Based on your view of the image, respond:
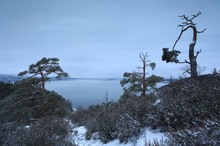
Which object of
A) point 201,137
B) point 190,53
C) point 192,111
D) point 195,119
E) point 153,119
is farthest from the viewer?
point 190,53

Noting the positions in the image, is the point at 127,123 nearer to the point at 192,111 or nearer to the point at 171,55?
the point at 192,111

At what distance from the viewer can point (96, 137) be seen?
603cm

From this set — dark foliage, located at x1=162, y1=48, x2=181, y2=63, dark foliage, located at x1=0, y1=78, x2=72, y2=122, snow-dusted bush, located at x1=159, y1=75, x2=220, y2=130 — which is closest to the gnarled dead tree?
dark foliage, located at x1=162, y1=48, x2=181, y2=63

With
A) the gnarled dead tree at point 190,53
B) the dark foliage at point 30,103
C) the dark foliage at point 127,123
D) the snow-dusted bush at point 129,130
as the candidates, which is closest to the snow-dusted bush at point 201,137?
the dark foliage at point 127,123

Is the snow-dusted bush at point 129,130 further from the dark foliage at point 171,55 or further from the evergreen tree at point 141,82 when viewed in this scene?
the evergreen tree at point 141,82

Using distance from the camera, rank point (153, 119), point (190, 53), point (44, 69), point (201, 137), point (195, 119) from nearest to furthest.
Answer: point (201, 137), point (195, 119), point (153, 119), point (190, 53), point (44, 69)

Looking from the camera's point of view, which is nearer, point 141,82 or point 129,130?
point 129,130

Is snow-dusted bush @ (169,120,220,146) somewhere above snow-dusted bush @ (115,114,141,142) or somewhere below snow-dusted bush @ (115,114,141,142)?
above

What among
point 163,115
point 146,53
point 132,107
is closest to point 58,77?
point 146,53

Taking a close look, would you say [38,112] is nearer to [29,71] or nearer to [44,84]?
[44,84]

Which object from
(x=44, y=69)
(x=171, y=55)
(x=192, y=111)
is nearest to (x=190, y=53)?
(x=171, y=55)

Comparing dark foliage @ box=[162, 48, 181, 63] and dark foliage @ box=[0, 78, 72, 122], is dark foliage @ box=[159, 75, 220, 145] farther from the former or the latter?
dark foliage @ box=[0, 78, 72, 122]

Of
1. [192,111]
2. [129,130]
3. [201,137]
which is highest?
[192,111]

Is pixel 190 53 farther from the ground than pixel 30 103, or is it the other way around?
pixel 190 53
